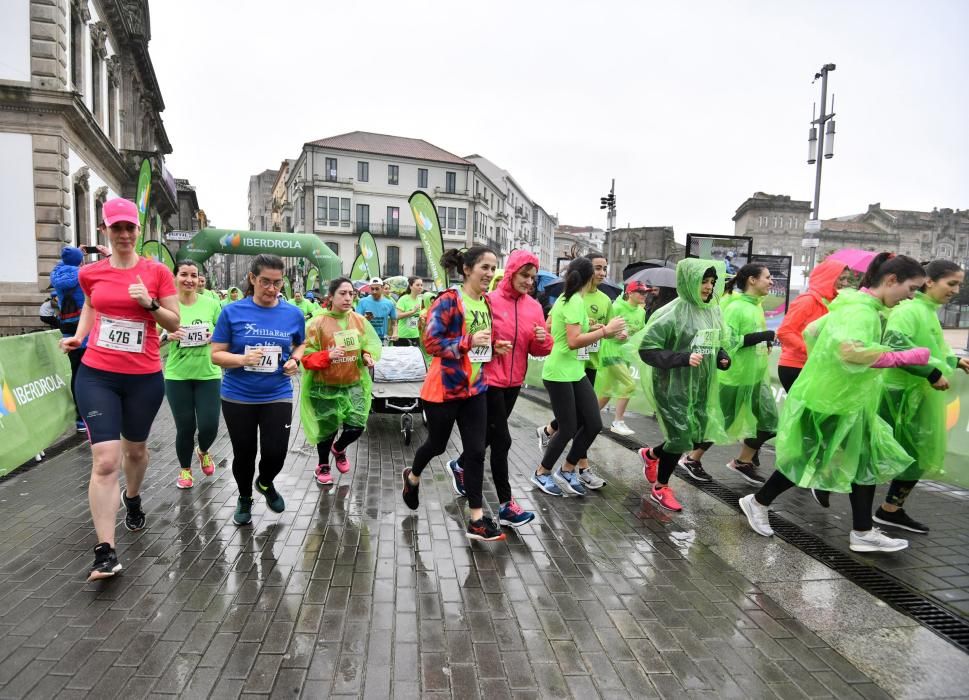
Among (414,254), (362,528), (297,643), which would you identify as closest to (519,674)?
(297,643)

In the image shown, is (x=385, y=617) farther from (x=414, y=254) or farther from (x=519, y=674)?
(x=414, y=254)

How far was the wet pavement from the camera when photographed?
8.60ft

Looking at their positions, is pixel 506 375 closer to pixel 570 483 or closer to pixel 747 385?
pixel 570 483

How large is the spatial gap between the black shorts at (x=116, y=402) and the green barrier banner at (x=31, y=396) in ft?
8.30

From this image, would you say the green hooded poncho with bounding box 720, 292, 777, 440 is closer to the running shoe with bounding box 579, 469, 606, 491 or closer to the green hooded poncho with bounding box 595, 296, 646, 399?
the running shoe with bounding box 579, 469, 606, 491

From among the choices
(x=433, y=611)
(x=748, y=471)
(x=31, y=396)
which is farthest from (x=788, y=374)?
(x=31, y=396)

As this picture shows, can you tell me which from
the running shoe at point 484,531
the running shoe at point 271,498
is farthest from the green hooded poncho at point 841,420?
the running shoe at point 271,498

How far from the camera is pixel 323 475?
5398 mm

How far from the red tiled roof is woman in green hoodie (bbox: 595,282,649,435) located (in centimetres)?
5675

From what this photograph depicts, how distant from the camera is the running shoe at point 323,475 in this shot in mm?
5340

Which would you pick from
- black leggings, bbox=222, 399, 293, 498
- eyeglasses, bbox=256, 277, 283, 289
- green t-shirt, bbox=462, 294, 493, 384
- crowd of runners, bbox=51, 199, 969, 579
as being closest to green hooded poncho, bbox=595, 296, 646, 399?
crowd of runners, bbox=51, 199, 969, 579

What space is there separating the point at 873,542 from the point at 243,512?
14.6 feet

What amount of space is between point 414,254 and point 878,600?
61353 millimetres

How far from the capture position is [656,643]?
2949 millimetres
